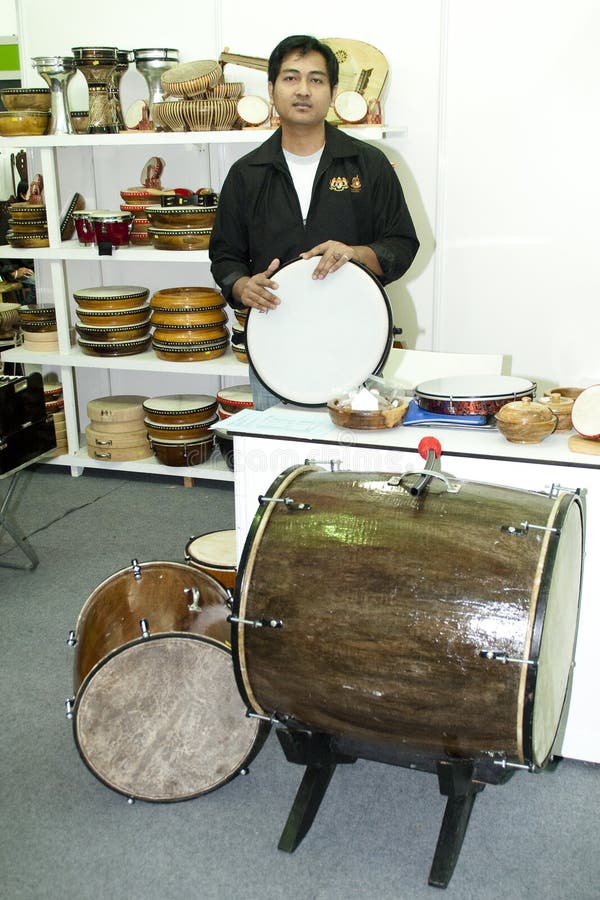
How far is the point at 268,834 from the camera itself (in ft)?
6.49

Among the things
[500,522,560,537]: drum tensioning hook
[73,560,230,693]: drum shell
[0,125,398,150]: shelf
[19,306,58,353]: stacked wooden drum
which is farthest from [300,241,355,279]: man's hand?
[19,306,58,353]: stacked wooden drum

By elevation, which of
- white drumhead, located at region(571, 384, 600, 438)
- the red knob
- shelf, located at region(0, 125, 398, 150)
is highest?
shelf, located at region(0, 125, 398, 150)

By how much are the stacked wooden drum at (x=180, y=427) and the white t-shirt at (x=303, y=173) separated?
4.64 feet

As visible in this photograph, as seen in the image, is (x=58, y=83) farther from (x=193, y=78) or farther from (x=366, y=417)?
(x=366, y=417)

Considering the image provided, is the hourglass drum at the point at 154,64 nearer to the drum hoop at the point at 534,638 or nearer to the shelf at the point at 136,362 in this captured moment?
the shelf at the point at 136,362

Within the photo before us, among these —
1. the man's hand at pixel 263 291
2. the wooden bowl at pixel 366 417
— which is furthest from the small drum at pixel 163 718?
the man's hand at pixel 263 291

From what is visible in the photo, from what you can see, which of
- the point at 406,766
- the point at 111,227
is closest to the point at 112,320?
the point at 111,227

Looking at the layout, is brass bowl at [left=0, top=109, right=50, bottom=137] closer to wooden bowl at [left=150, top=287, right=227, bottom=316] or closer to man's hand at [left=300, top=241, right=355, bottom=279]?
wooden bowl at [left=150, top=287, right=227, bottom=316]

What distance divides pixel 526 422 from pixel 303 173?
1141 millimetres

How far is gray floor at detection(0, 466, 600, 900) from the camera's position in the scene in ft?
6.05

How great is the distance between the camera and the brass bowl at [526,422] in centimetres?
201

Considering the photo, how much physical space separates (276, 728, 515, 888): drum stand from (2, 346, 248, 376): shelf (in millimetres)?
2050

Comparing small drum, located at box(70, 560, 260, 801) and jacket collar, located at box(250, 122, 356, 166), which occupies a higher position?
jacket collar, located at box(250, 122, 356, 166)

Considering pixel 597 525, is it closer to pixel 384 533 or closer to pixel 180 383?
pixel 384 533
